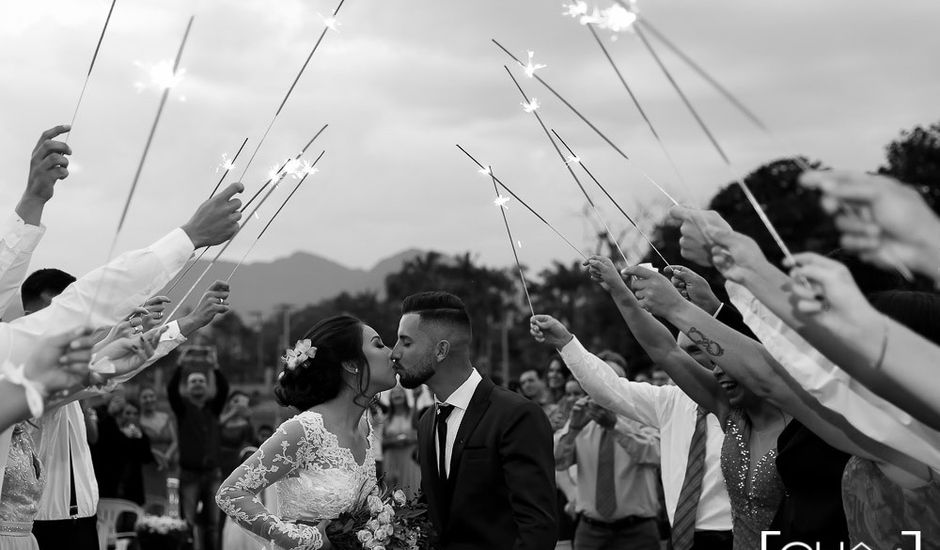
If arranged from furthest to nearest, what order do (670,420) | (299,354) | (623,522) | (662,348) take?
(623,522) < (670,420) < (299,354) < (662,348)

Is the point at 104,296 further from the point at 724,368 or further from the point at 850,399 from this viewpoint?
the point at 850,399

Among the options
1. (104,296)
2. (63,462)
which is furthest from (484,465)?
(63,462)

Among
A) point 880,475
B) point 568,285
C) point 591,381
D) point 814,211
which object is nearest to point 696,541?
point 591,381

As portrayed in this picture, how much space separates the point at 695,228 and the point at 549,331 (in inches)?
98.3

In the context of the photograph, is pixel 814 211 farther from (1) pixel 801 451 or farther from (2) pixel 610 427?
(1) pixel 801 451

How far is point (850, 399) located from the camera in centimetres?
314

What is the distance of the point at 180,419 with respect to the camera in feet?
42.9

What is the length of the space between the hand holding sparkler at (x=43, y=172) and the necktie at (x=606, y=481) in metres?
5.90

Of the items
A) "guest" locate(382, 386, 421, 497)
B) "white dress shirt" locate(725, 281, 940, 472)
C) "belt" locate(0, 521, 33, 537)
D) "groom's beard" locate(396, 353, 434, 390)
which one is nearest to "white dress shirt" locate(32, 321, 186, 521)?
"belt" locate(0, 521, 33, 537)

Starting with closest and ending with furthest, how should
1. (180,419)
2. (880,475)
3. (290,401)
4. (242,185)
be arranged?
1. (880,475)
2. (242,185)
3. (290,401)
4. (180,419)

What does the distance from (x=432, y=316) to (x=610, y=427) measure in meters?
3.54

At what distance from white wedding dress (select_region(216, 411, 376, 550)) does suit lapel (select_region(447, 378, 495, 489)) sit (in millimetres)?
553

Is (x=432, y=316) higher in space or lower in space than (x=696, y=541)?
higher

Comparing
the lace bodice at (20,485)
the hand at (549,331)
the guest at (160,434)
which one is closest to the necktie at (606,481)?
the hand at (549,331)
